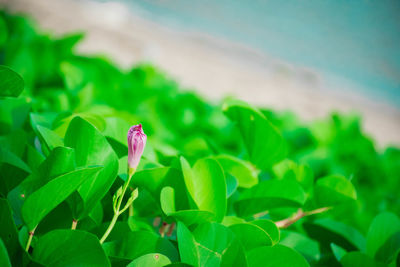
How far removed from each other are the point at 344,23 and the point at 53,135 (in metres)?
1.66

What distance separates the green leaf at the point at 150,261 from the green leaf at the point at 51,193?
9cm

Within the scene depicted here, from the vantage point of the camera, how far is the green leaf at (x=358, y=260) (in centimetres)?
48

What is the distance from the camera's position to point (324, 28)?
2.01 m

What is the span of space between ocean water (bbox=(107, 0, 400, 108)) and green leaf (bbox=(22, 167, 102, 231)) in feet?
4.16

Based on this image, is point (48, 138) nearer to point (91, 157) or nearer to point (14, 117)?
point (91, 157)

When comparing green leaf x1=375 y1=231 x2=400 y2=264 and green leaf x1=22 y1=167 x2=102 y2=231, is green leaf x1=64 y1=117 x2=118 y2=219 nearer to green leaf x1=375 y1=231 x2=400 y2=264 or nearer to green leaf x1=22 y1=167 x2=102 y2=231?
green leaf x1=22 y1=167 x2=102 y2=231

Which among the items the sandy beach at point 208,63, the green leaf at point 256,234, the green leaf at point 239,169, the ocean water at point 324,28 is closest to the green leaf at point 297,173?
the green leaf at point 239,169

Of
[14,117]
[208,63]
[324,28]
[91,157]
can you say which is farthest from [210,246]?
[208,63]

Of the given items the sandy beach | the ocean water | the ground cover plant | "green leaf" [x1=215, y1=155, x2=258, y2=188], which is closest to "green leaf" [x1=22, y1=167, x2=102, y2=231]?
the ground cover plant

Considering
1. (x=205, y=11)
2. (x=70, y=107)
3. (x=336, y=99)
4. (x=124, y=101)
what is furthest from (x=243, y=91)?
(x=70, y=107)

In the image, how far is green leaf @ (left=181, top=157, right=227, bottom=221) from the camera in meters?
0.45

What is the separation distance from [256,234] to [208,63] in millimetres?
3876

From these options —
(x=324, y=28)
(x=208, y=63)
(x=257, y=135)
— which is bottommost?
(x=208, y=63)

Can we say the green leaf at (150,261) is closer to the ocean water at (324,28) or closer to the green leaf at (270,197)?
the green leaf at (270,197)
